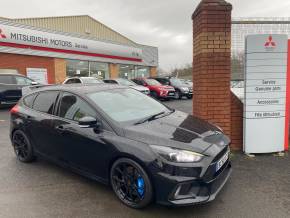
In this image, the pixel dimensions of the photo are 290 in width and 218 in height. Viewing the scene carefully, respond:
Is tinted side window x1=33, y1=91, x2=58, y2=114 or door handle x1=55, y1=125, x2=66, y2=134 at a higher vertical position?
tinted side window x1=33, y1=91, x2=58, y2=114

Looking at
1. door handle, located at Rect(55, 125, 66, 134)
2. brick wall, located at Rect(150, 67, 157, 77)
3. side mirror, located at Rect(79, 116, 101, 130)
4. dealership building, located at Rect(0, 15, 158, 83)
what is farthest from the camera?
brick wall, located at Rect(150, 67, 157, 77)

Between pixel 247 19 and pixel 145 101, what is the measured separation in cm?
270

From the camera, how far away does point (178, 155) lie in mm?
2854

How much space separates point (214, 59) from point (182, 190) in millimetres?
2912

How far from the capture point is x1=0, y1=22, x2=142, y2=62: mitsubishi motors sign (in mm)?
15891

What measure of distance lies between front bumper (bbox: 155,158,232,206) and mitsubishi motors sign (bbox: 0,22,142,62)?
15896 mm

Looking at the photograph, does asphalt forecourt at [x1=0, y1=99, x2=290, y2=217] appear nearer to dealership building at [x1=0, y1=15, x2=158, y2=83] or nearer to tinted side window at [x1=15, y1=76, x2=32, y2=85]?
tinted side window at [x1=15, y1=76, x2=32, y2=85]

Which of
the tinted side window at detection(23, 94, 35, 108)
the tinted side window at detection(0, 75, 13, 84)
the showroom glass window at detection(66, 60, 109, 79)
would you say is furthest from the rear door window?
the tinted side window at detection(23, 94, 35, 108)

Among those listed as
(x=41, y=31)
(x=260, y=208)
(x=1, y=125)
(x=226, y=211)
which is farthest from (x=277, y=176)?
(x=41, y=31)

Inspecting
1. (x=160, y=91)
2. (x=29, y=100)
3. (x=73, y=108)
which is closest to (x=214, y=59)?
(x=73, y=108)

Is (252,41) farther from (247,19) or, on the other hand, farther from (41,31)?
(41,31)

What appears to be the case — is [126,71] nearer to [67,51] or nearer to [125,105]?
[67,51]

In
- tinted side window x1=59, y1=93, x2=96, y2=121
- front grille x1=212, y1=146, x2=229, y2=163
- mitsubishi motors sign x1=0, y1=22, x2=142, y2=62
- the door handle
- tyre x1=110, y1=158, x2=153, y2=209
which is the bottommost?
tyre x1=110, y1=158, x2=153, y2=209

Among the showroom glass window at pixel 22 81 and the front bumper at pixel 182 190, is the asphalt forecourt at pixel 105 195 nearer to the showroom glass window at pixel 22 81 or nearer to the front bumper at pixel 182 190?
the front bumper at pixel 182 190
